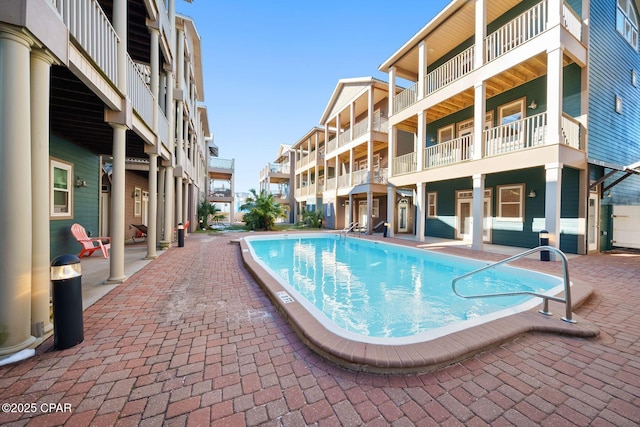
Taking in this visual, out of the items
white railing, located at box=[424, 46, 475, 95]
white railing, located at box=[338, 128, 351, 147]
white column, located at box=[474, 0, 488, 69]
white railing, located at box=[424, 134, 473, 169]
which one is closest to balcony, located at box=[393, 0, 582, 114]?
white railing, located at box=[424, 46, 475, 95]

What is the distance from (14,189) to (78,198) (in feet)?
21.8

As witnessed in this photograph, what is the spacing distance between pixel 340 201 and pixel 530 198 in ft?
40.3

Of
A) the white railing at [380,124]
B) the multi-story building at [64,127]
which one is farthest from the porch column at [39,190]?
the white railing at [380,124]

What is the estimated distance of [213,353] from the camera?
2.73 m

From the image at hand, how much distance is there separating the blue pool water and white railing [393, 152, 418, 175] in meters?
4.61

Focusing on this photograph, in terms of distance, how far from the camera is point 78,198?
766 cm

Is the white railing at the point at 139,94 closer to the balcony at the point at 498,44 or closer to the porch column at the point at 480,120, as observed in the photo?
the porch column at the point at 480,120

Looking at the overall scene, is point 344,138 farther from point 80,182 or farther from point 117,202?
point 117,202

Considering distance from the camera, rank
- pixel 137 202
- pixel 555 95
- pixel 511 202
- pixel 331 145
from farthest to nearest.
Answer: pixel 331 145
pixel 137 202
pixel 511 202
pixel 555 95

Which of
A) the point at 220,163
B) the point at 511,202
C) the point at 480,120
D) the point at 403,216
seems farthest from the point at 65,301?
the point at 220,163

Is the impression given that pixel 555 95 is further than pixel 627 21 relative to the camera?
No

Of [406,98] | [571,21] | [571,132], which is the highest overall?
[571,21]

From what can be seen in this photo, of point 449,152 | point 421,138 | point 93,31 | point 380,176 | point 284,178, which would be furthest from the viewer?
point 284,178

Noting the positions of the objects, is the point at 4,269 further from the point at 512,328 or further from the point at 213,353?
the point at 512,328
